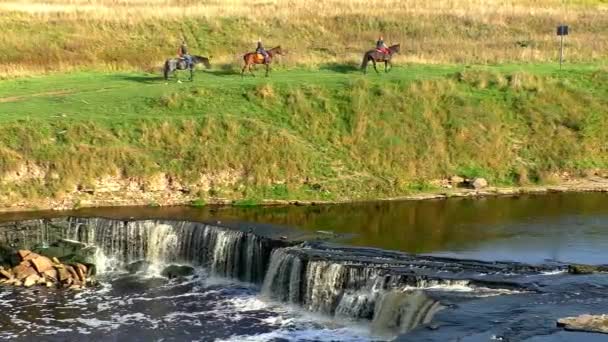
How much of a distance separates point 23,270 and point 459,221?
44.8 feet

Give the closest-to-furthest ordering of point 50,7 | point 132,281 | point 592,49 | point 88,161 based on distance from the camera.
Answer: point 132,281 → point 88,161 → point 592,49 → point 50,7

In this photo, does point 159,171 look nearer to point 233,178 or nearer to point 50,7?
point 233,178

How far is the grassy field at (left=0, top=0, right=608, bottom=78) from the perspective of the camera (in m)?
47.2

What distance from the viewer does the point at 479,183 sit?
35438 millimetres

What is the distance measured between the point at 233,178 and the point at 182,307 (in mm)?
9998

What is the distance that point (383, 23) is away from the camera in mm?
56188

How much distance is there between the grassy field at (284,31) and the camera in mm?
47250

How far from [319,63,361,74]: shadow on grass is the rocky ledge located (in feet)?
61.2

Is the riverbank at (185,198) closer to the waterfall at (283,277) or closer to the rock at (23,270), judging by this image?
the rock at (23,270)

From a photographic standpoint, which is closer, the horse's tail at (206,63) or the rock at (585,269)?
the rock at (585,269)

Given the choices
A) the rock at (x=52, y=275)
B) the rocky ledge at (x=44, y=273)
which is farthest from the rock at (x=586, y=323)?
the rock at (x=52, y=275)

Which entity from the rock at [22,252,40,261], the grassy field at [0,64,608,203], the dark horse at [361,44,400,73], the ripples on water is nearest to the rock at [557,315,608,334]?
the ripples on water

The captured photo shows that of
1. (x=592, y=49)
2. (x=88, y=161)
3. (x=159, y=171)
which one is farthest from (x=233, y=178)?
(x=592, y=49)

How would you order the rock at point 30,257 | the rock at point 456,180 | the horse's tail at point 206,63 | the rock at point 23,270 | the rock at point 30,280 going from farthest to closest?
the horse's tail at point 206,63
the rock at point 456,180
the rock at point 30,257
the rock at point 23,270
the rock at point 30,280
